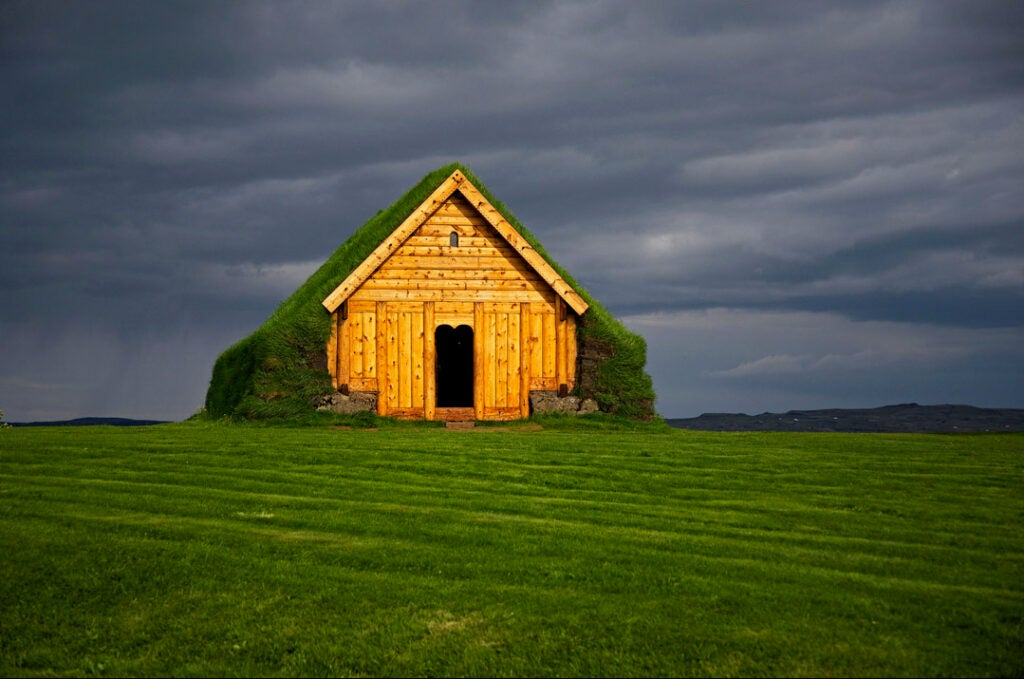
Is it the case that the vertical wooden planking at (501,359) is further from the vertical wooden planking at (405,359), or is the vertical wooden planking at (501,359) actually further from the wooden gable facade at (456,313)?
the vertical wooden planking at (405,359)

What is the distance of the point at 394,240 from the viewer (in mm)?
27781

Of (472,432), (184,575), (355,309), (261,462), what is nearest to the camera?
(184,575)

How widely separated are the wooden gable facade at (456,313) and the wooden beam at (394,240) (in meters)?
0.03

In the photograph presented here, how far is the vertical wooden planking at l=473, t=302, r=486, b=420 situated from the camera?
2820cm

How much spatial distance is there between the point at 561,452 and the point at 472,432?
5239 millimetres

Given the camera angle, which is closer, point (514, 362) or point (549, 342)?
point (514, 362)

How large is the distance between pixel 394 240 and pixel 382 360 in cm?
371

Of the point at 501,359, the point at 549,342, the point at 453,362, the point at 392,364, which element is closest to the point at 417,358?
the point at 392,364

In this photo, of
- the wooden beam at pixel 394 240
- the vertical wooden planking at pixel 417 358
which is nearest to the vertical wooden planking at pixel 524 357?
the vertical wooden planking at pixel 417 358

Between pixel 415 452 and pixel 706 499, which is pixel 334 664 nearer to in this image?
pixel 706 499

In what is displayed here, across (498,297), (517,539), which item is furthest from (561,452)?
(498,297)

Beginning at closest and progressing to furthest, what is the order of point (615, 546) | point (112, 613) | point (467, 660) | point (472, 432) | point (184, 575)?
point (467, 660) < point (112, 613) < point (184, 575) < point (615, 546) < point (472, 432)

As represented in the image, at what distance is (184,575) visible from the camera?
36.5 ft

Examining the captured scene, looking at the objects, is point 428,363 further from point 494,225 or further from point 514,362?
point 494,225
